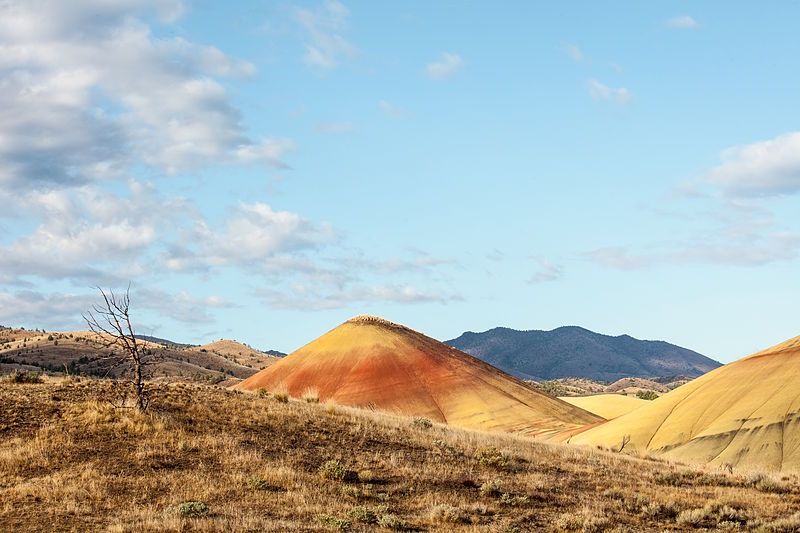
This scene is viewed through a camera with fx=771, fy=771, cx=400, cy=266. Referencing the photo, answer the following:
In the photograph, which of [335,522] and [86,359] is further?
[86,359]

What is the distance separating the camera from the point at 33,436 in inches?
1029

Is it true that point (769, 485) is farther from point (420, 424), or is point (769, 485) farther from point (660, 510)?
point (420, 424)

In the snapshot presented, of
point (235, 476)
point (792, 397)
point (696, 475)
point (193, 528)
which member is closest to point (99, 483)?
point (235, 476)

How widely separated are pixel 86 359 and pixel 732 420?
260 ft

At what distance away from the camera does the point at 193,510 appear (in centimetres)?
1969

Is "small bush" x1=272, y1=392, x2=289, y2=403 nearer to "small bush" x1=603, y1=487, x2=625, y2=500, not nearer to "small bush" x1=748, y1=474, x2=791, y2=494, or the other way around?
"small bush" x1=603, y1=487, x2=625, y2=500

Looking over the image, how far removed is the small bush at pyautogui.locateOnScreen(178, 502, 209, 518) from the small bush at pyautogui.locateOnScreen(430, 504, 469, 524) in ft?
19.6

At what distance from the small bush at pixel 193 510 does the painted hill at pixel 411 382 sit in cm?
5009

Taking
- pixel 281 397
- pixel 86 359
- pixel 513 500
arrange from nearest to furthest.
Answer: pixel 513 500 < pixel 281 397 < pixel 86 359

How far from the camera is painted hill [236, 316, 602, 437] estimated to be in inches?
2895

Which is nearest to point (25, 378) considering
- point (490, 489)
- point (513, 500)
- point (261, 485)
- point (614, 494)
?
point (261, 485)

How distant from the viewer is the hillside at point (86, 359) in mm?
96375

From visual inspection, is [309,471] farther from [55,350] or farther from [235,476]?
[55,350]

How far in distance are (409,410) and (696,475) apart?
45365 millimetres
